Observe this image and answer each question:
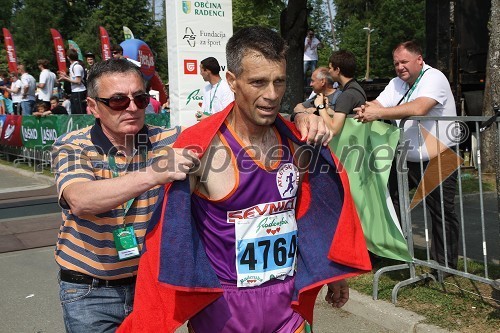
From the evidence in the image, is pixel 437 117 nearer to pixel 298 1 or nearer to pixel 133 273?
pixel 133 273

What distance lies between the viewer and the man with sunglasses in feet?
9.18

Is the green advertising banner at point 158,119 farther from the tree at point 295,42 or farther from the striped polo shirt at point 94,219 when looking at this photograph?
the striped polo shirt at point 94,219

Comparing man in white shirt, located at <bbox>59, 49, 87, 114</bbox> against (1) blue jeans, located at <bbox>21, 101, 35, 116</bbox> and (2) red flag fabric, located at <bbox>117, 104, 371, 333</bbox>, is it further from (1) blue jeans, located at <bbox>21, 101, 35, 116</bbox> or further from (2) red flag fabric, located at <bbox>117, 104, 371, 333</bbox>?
(2) red flag fabric, located at <bbox>117, 104, 371, 333</bbox>

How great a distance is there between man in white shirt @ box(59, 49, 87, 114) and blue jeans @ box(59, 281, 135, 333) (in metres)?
12.6

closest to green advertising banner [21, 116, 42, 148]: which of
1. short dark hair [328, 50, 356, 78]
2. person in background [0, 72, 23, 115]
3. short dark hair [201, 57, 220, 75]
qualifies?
person in background [0, 72, 23, 115]

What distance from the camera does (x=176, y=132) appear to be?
3.21m

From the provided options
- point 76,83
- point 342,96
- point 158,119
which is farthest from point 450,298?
point 76,83

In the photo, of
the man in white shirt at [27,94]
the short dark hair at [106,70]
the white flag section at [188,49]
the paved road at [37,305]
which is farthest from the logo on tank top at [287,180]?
the man in white shirt at [27,94]

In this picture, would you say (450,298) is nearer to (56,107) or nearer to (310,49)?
(56,107)

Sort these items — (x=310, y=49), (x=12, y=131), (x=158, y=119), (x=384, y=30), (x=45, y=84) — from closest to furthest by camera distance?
(x=158, y=119)
(x=12, y=131)
(x=45, y=84)
(x=310, y=49)
(x=384, y=30)

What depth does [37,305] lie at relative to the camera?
568 centimetres

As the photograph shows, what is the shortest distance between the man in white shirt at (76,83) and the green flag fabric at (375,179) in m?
10.4

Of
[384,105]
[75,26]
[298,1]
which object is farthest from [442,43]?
[75,26]

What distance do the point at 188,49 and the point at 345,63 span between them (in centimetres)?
419
